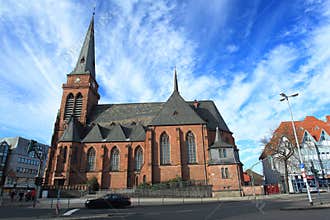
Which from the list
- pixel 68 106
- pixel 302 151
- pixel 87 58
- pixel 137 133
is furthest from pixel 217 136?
pixel 87 58

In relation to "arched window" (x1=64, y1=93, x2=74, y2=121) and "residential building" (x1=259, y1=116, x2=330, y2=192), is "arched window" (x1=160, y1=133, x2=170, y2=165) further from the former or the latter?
"arched window" (x1=64, y1=93, x2=74, y2=121)

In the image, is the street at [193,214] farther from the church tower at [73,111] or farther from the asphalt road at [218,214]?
the church tower at [73,111]

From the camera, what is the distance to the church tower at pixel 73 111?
35.9 m

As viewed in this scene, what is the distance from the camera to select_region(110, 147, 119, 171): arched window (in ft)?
123

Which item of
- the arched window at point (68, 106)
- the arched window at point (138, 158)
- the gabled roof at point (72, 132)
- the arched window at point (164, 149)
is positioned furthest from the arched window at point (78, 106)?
the arched window at point (164, 149)

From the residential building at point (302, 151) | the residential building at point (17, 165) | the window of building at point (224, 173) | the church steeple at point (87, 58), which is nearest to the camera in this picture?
the window of building at point (224, 173)

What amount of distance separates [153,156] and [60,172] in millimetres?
15289

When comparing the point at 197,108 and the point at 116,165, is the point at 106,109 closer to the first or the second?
the point at 116,165

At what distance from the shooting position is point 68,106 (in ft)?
146

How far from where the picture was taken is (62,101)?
44719 mm

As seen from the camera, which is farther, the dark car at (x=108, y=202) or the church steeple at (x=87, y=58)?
the church steeple at (x=87, y=58)

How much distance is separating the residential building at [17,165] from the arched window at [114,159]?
128ft

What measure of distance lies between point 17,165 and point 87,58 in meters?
45.3

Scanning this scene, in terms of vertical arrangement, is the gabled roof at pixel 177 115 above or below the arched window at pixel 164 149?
above
